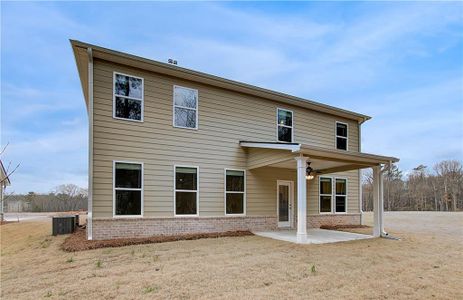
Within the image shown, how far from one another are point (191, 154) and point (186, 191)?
4.18ft

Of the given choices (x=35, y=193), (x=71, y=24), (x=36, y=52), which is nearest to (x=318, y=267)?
(x=71, y=24)

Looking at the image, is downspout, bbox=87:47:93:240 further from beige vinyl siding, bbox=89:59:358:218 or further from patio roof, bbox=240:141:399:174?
patio roof, bbox=240:141:399:174

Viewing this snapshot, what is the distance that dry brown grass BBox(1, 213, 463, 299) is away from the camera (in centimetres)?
453

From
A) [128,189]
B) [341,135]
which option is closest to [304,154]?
[128,189]

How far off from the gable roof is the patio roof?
2.16 metres

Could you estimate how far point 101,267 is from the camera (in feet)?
19.4

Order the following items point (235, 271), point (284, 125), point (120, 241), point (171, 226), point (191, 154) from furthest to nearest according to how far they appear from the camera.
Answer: point (284, 125) < point (191, 154) < point (171, 226) < point (120, 241) < point (235, 271)

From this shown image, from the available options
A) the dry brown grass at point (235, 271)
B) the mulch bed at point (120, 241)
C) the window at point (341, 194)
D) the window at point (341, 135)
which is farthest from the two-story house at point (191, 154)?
the window at point (341, 135)

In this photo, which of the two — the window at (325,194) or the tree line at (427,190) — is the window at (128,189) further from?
the tree line at (427,190)

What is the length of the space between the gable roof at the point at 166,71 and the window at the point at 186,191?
317 cm

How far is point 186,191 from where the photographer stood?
33.7 ft

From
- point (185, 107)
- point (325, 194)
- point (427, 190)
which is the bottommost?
point (427, 190)

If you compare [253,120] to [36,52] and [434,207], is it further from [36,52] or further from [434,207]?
[434,207]

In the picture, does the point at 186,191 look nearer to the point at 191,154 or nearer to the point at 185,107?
the point at 191,154
